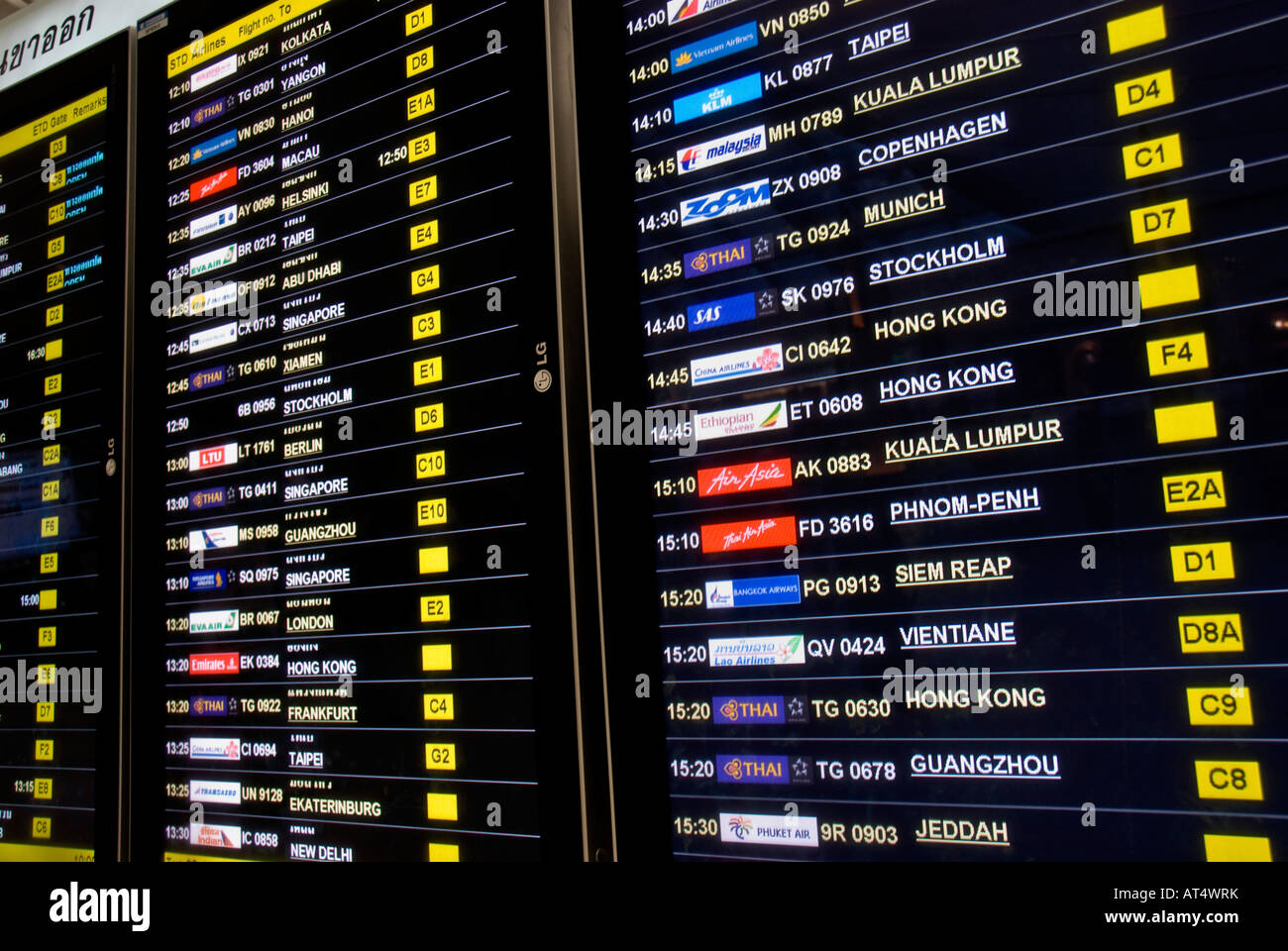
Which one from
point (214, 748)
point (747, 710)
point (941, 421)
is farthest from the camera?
point (214, 748)

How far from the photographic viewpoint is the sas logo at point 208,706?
90.9 inches

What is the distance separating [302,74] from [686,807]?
74.5 inches

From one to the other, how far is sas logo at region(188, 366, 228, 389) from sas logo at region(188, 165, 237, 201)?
1.50ft

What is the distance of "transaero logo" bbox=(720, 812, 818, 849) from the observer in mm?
1636

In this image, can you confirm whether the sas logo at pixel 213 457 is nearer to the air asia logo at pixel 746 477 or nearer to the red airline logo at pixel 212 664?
the red airline logo at pixel 212 664

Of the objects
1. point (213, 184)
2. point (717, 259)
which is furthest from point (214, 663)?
point (717, 259)

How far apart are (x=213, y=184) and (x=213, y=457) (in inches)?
27.6

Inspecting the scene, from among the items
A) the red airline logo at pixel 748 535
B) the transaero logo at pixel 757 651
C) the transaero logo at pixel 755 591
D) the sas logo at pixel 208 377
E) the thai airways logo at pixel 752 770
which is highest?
the sas logo at pixel 208 377

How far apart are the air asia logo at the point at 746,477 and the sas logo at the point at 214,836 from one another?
1.36 metres

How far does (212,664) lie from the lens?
2338 millimetres

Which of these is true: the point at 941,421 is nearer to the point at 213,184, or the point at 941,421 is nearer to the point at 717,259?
the point at 717,259

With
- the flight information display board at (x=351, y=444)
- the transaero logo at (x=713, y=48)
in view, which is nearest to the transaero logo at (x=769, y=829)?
the flight information display board at (x=351, y=444)

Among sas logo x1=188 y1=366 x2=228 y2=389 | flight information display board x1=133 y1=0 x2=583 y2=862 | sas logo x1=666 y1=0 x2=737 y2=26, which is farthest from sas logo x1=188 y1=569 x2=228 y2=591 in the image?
sas logo x1=666 y1=0 x2=737 y2=26
